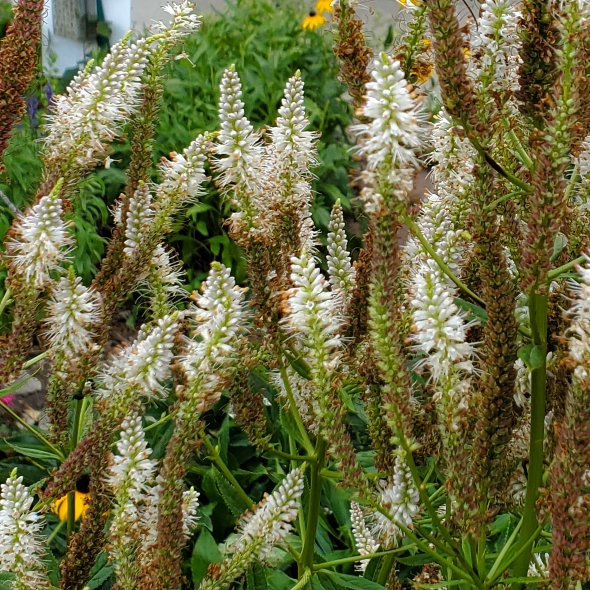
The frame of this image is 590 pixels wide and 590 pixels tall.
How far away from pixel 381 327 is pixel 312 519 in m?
0.72

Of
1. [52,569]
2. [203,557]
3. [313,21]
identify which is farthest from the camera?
[313,21]

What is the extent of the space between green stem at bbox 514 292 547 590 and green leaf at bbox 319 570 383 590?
0.43m

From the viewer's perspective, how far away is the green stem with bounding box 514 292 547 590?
1.34 meters

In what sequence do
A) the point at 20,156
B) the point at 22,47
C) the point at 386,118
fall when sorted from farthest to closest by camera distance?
the point at 20,156, the point at 22,47, the point at 386,118

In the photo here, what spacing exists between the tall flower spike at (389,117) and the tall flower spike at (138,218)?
0.65 meters

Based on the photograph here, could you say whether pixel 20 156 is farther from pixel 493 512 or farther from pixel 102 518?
pixel 493 512

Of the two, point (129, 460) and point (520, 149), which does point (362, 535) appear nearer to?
point (129, 460)

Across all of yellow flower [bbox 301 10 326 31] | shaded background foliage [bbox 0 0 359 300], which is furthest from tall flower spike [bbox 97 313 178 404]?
yellow flower [bbox 301 10 326 31]

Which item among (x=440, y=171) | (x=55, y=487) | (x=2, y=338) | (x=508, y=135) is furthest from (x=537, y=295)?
(x=2, y=338)

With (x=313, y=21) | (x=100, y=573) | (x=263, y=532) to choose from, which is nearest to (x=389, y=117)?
(x=263, y=532)

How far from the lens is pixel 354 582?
1.83m

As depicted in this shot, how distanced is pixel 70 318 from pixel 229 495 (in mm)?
607

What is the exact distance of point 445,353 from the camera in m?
1.28

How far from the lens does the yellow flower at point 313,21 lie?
712 cm
